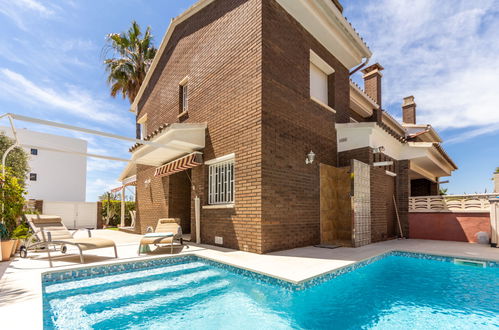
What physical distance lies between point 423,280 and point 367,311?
3179mm

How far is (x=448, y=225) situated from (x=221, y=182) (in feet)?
40.5

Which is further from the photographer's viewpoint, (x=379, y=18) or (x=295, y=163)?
(x=379, y=18)

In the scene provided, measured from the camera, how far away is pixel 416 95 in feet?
78.1

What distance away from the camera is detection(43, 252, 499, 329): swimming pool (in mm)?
4426

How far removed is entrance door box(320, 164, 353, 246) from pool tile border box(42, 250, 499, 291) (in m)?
2.50

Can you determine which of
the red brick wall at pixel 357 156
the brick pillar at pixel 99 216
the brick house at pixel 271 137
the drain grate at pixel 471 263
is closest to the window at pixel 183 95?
the brick house at pixel 271 137

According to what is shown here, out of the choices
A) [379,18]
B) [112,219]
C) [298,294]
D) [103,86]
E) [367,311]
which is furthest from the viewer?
[112,219]

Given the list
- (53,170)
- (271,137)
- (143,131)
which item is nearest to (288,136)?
(271,137)

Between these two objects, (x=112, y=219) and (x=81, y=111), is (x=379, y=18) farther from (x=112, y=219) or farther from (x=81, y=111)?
(x=112, y=219)

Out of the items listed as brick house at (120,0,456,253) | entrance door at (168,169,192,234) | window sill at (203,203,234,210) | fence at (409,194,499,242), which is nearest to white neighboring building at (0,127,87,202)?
brick house at (120,0,456,253)

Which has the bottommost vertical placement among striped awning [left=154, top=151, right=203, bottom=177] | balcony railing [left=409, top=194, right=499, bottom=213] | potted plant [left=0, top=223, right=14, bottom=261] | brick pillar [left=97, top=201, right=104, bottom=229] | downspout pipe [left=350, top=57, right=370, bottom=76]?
brick pillar [left=97, top=201, right=104, bottom=229]

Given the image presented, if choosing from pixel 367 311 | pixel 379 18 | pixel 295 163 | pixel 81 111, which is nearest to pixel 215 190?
pixel 295 163

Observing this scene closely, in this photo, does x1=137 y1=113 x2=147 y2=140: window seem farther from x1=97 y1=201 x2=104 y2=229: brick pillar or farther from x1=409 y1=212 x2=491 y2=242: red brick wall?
x1=409 y1=212 x2=491 y2=242: red brick wall

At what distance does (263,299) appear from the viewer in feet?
17.4
